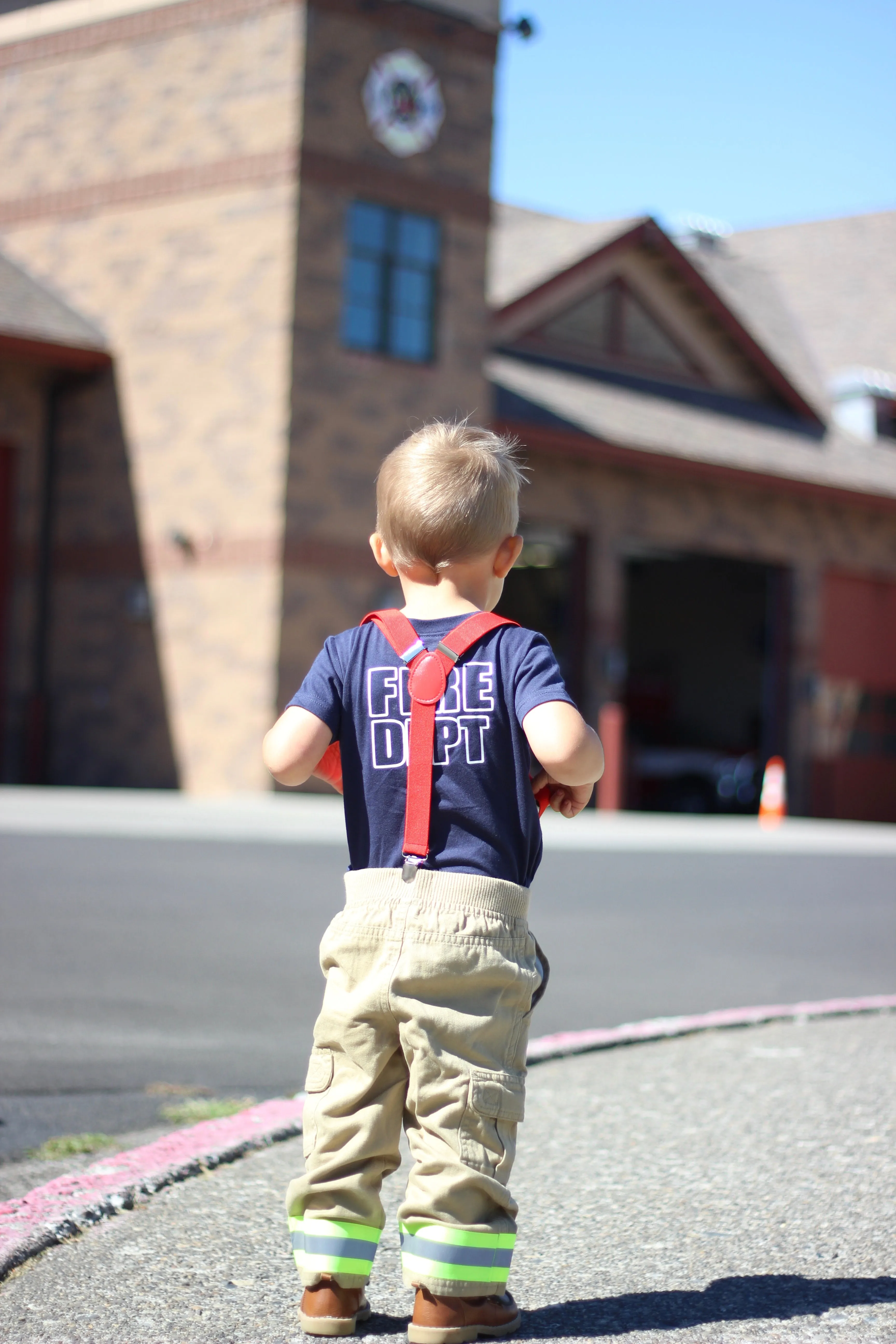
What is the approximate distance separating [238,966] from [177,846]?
16.9 feet

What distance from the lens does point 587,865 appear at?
12742 mm

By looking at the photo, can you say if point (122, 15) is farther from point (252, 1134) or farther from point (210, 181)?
point (252, 1134)

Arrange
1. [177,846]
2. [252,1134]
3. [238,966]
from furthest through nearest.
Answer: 1. [177,846]
2. [238,966]
3. [252,1134]

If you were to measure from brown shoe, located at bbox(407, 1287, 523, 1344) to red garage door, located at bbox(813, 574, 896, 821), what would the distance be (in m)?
23.3

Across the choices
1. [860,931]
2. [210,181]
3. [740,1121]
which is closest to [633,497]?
[210,181]

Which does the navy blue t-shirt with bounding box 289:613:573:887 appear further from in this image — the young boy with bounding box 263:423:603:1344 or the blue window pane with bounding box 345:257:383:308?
the blue window pane with bounding box 345:257:383:308

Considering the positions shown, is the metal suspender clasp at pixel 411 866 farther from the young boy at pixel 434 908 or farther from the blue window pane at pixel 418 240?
the blue window pane at pixel 418 240

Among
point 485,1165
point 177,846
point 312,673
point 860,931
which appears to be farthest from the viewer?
point 177,846

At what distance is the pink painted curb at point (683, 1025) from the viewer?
5.65 m

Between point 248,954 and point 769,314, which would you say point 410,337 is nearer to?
point 769,314

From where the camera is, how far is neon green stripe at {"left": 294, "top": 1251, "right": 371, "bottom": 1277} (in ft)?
9.42

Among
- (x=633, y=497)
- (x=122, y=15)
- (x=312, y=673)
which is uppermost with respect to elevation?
(x=122, y=15)

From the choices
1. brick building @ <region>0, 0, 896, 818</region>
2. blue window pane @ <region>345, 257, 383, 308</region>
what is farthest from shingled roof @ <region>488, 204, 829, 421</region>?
blue window pane @ <region>345, 257, 383, 308</region>

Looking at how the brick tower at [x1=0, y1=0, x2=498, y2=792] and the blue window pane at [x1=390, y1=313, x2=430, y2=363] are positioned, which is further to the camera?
the blue window pane at [x1=390, y1=313, x2=430, y2=363]
